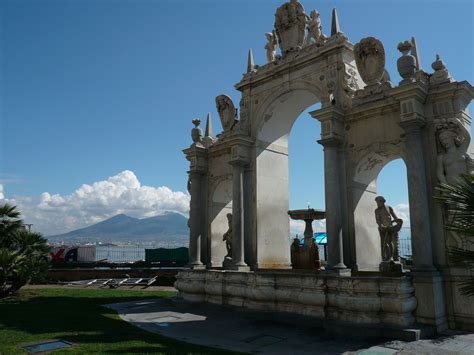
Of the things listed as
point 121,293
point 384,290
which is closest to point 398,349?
point 384,290

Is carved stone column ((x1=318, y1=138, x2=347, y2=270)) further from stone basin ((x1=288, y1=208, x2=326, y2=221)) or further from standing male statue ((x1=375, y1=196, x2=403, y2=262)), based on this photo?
stone basin ((x1=288, y1=208, x2=326, y2=221))

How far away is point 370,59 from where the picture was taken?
1333 centimetres

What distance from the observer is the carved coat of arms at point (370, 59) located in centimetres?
1317

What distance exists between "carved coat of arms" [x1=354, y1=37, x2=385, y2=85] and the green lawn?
9.93 m

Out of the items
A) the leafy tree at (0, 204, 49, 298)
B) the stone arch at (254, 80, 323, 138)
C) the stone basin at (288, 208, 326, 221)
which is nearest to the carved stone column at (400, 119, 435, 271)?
the stone basin at (288, 208, 326, 221)

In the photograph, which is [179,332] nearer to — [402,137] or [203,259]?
[203,259]

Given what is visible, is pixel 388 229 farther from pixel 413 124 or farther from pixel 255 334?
pixel 255 334

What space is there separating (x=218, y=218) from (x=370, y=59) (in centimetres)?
1006

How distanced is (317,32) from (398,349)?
1150cm

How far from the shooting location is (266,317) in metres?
13.4

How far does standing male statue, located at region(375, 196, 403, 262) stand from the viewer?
11969 mm

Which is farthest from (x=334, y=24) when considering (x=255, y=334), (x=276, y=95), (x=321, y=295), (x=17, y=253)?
(x=17, y=253)

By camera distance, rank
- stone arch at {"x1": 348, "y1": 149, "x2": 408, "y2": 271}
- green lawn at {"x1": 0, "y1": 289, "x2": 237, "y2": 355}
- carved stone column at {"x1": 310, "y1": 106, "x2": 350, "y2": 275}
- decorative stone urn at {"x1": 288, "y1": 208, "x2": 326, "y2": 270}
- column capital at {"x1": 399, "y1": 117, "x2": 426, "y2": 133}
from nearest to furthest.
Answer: green lawn at {"x1": 0, "y1": 289, "x2": 237, "y2": 355} → column capital at {"x1": 399, "y1": 117, "x2": 426, "y2": 133} → carved stone column at {"x1": 310, "y1": 106, "x2": 350, "y2": 275} → stone arch at {"x1": 348, "y1": 149, "x2": 408, "y2": 271} → decorative stone urn at {"x1": 288, "y1": 208, "x2": 326, "y2": 270}

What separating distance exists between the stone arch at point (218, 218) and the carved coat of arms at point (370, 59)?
7914mm
